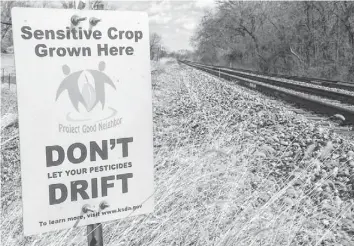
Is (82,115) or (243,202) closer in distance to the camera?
(82,115)

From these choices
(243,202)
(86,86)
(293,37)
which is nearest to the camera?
(86,86)

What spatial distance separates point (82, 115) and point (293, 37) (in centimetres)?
3609

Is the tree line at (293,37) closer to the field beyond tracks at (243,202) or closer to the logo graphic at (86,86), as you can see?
the field beyond tracks at (243,202)

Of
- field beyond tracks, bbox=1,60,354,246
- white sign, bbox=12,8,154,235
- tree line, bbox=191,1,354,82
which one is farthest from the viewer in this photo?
tree line, bbox=191,1,354,82

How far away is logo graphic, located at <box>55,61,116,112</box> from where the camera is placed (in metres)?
1.64

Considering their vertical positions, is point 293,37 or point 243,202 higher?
point 293,37

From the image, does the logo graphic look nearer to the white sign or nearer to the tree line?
the white sign

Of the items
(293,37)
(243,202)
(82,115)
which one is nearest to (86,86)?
(82,115)

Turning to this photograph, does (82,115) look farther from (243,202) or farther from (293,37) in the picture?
(293,37)

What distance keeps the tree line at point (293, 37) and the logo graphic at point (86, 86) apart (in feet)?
84.5

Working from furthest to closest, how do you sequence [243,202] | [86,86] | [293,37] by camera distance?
[293,37], [243,202], [86,86]

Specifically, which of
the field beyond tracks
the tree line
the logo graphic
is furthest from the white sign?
the tree line

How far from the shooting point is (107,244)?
263 cm

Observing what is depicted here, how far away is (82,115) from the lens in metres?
1.69
